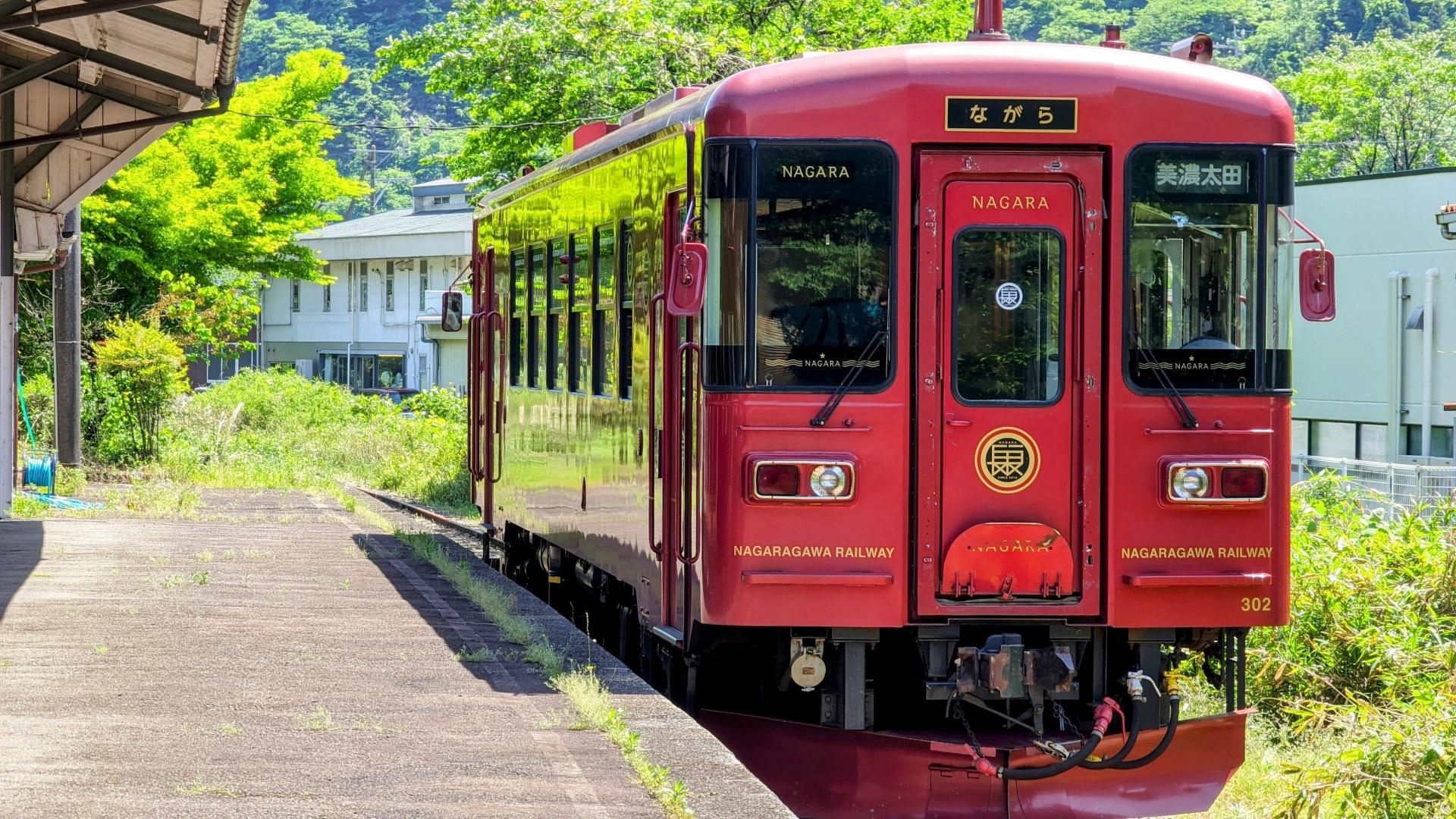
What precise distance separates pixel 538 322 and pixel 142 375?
13.1 meters

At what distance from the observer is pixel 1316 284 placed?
24.9 ft

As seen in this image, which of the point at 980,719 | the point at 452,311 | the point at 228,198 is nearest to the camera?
the point at 980,719

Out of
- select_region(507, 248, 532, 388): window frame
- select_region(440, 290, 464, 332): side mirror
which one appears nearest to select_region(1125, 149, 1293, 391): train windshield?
select_region(507, 248, 532, 388): window frame

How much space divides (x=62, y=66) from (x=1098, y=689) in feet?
32.6

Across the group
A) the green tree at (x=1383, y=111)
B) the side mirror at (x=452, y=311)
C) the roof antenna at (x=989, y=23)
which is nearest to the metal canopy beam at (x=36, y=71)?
the side mirror at (x=452, y=311)

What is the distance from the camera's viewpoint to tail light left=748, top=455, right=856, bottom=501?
7.25 meters

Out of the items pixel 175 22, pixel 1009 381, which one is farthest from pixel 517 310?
pixel 1009 381

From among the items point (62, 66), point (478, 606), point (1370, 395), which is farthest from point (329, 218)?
point (478, 606)

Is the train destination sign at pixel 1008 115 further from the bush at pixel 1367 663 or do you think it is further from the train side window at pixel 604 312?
the bush at pixel 1367 663

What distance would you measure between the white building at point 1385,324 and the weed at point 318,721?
1783 centimetres

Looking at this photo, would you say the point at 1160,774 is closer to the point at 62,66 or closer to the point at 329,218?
the point at 62,66

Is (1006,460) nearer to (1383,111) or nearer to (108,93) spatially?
(108,93)

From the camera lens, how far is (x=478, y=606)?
1110cm

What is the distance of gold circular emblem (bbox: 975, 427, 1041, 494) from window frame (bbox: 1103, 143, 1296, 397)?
478 millimetres
